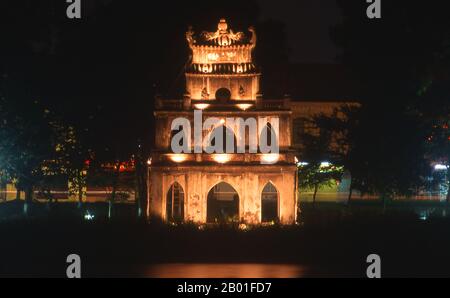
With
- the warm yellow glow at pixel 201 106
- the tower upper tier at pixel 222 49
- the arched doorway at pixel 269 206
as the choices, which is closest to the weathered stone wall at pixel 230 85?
the tower upper tier at pixel 222 49

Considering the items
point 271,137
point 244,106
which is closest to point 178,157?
point 244,106

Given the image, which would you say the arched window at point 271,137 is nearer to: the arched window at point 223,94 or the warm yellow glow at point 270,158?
the warm yellow glow at point 270,158

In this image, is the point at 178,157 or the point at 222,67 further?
the point at 222,67

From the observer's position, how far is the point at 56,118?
5097 centimetres

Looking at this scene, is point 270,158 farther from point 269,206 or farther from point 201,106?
point 269,206

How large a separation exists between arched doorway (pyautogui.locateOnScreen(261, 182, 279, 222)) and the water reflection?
855cm

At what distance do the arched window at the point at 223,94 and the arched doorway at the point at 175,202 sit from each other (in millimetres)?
5350

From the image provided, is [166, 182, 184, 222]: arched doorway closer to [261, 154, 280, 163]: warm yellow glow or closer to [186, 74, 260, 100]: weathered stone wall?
[261, 154, 280, 163]: warm yellow glow

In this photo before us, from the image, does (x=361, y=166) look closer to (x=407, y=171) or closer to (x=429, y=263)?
(x=407, y=171)

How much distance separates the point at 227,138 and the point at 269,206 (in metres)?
13.2

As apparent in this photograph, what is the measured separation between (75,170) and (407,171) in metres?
20.5

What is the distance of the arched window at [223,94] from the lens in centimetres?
4185

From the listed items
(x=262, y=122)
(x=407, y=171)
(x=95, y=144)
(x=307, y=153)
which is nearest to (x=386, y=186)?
(x=407, y=171)

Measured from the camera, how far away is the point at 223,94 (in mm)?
42094
